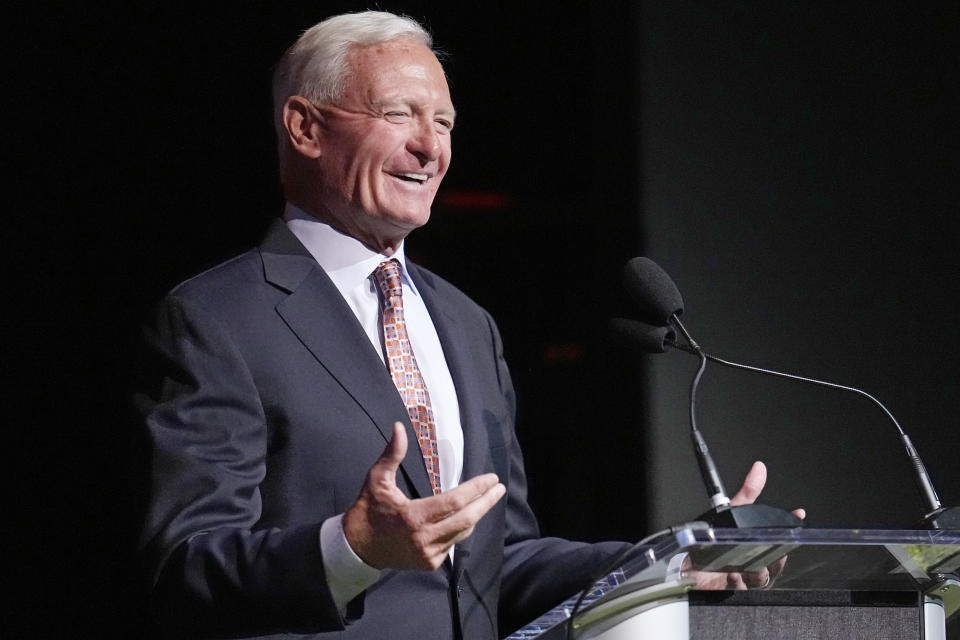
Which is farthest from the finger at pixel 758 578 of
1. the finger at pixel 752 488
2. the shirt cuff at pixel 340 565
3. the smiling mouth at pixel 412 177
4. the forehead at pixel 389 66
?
the forehead at pixel 389 66

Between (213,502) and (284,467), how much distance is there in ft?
0.45

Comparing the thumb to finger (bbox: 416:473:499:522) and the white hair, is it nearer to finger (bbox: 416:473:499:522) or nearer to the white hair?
finger (bbox: 416:473:499:522)

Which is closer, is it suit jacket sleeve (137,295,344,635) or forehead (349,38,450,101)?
suit jacket sleeve (137,295,344,635)

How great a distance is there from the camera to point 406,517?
4.20 feet

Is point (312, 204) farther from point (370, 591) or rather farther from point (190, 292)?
point (370, 591)

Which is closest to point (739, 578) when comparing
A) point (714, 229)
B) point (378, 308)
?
point (378, 308)

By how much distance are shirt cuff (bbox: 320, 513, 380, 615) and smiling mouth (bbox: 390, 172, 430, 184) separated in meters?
0.72

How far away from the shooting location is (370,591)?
165 cm

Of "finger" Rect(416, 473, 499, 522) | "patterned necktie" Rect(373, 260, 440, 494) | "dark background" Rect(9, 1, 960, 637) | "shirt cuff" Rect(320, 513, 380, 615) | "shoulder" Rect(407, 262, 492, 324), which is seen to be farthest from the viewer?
"dark background" Rect(9, 1, 960, 637)

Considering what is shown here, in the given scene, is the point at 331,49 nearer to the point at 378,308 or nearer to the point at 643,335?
the point at 378,308

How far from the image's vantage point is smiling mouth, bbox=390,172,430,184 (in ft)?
6.43

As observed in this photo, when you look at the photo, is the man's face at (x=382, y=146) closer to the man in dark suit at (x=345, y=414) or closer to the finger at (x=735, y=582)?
the man in dark suit at (x=345, y=414)

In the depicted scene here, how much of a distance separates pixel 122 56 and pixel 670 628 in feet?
5.33

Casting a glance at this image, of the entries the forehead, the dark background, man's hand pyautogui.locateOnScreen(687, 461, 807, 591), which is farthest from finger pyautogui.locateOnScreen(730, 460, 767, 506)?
the dark background
